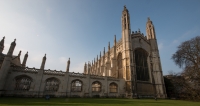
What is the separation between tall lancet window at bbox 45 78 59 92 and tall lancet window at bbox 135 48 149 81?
1972 centimetres

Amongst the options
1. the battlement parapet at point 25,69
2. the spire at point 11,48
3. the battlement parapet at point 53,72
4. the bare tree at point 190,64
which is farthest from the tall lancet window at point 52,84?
the bare tree at point 190,64

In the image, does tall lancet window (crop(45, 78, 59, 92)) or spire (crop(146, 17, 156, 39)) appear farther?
spire (crop(146, 17, 156, 39))

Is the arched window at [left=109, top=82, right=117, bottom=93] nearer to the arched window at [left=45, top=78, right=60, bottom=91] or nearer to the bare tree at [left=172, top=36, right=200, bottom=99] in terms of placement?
the arched window at [left=45, top=78, right=60, bottom=91]

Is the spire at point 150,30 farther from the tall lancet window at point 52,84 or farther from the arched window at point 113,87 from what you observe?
the tall lancet window at point 52,84

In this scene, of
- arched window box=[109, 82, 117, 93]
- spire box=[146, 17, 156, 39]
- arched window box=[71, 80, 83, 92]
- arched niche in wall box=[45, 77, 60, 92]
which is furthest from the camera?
spire box=[146, 17, 156, 39]

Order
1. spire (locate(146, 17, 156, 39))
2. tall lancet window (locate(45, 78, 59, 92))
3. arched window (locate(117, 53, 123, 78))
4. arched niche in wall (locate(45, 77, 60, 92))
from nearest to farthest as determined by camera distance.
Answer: arched niche in wall (locate(45, 77, 60, 92)), tall lancet window (locate(45, 78, 59, 92)), arched window (locate(117, 53, 123, 78)), spire (locate(146, 17, 156, 39))

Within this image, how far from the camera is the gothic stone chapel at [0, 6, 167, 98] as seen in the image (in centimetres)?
1716

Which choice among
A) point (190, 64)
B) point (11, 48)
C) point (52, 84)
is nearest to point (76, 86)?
point (52, 84)

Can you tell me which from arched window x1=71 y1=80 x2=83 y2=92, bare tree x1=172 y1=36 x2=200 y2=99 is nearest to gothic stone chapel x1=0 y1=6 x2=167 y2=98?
arched window x1=71 y1=80 x2=83 y2=92

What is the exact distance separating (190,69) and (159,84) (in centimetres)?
1080

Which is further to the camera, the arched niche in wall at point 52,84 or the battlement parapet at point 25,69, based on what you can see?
the arched niche in wall at point 52,84

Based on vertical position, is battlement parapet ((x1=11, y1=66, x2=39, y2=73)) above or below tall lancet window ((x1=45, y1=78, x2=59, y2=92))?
above

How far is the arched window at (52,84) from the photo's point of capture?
1954 centimetres

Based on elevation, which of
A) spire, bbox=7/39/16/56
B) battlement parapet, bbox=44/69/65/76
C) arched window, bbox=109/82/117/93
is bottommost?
arched window, bbox=109/82/117/93
